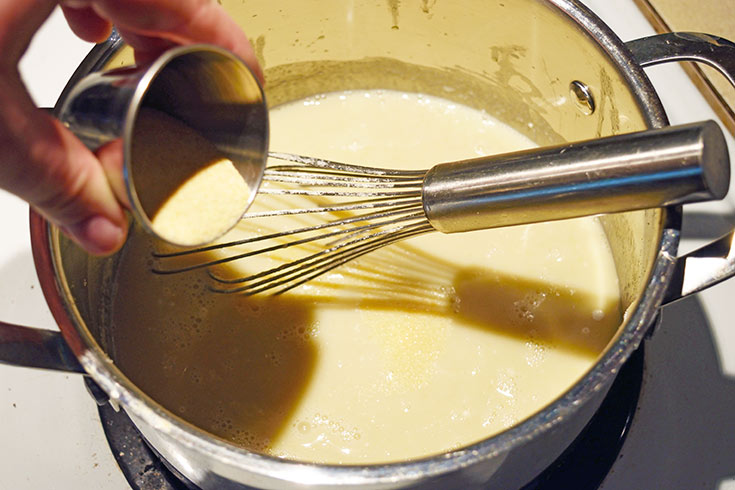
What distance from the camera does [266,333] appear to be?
38.1 inches

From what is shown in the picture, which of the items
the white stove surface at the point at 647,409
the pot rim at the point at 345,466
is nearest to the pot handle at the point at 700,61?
the pot rim at the point at 345,466

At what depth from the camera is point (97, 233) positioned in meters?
0.61

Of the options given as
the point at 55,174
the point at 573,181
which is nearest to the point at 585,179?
the point at 573,181

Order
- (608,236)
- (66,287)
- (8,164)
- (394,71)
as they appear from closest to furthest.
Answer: (8,164)
(66,287)
(608,236)
(394,71)

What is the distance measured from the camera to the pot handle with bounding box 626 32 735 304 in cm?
67

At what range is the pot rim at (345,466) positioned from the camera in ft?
1.94

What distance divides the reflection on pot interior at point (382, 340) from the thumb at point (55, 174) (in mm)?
364

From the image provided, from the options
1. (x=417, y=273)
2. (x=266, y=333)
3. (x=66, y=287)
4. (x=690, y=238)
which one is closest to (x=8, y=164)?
(x=66, y=287)

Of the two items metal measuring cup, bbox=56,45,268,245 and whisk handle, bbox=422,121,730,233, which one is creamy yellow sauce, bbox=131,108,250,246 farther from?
whisk handle, bbox=422,121,730,233

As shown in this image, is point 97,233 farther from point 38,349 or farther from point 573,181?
point 573,181

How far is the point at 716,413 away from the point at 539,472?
24cm

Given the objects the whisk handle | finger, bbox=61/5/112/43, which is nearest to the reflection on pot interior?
the whisk handle

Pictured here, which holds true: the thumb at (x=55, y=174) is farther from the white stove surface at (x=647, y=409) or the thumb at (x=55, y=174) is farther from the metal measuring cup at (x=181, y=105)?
the white stove surface at (x=647, y=409)

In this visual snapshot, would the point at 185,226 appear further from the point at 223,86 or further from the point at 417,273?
the point at 417,273
